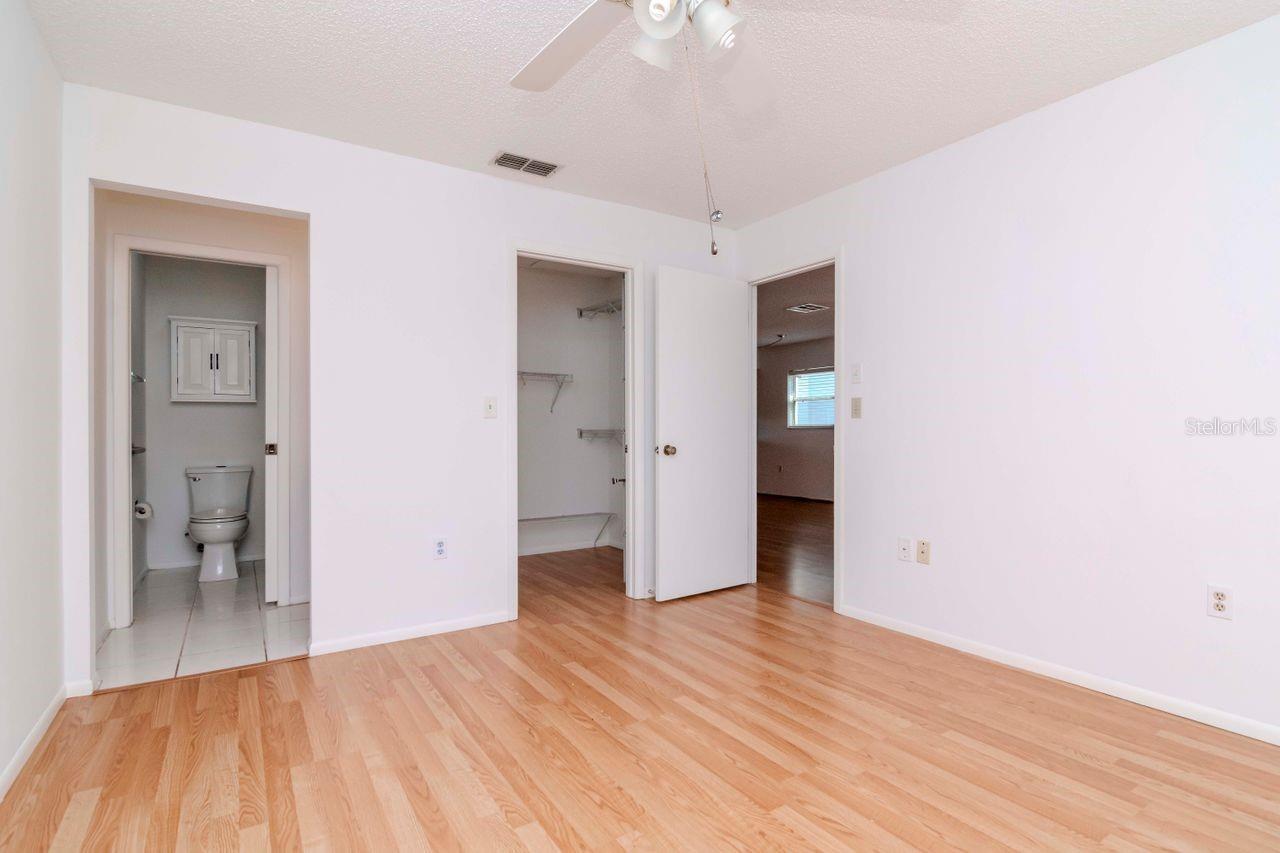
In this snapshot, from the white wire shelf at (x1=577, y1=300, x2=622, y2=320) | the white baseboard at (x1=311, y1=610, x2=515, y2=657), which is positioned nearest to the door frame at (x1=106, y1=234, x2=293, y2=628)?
the white baseboard at (x1=311, y1=610, x2=515, y2=657)

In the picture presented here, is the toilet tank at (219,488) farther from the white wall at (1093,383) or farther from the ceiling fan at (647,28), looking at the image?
the white wall at (1093,383)

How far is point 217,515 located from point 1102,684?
16.5 feet

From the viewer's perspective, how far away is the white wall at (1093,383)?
2162mm

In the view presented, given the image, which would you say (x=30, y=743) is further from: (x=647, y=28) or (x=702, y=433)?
(x=702, y=433)

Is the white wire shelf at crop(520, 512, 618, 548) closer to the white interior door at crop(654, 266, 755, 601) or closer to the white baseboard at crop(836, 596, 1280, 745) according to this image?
the white interior door at crop(654, 266, 755, 601)

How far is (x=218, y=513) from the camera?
4.32 metres

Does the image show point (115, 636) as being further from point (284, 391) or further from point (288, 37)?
point (288, 37)

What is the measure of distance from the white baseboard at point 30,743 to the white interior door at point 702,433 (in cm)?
269

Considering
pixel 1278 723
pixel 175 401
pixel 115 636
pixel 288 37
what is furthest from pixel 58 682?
pixel 1278 723

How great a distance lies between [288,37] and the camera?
7.20 ft

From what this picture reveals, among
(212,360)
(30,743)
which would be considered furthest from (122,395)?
(30,743)

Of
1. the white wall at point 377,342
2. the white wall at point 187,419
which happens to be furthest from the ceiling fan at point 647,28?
the white wall at point 187,419

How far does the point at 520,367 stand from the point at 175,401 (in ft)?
8.23

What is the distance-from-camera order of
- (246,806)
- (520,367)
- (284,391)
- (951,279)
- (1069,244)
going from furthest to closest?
(520,367) → (284,391) → (951,279) → (1069,244) → (246,806)
